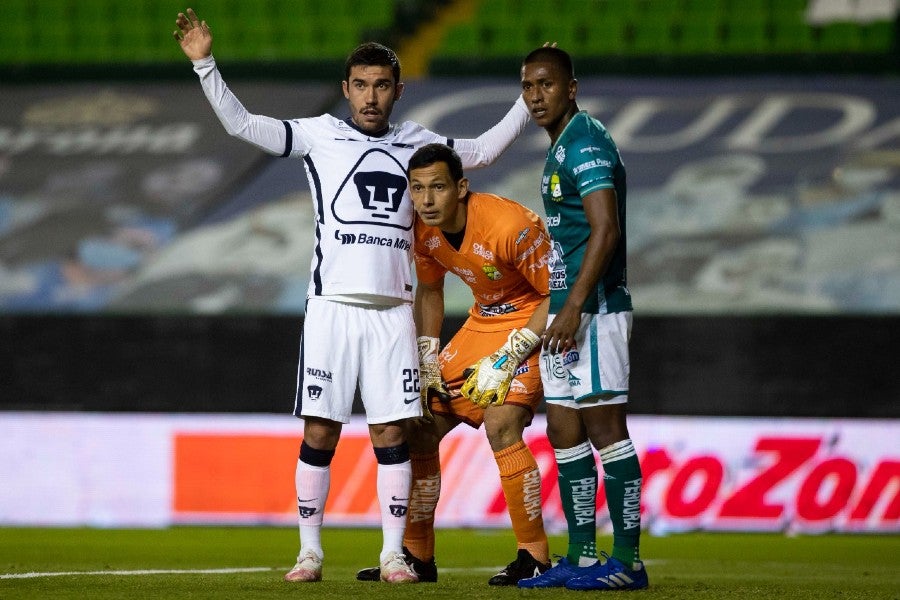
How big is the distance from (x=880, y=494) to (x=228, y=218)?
20.6ft

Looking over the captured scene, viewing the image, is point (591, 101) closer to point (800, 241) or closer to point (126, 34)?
point (800, 241)

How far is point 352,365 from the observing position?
5.07 metres

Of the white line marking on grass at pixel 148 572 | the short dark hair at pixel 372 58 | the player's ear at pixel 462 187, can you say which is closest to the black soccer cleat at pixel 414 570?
the white line marking on grass at pixel 148 572

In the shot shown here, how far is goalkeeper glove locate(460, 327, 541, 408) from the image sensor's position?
5.17 m

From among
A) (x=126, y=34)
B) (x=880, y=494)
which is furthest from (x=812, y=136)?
(x=126, y=34)

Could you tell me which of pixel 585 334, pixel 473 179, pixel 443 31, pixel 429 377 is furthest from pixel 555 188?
pixel 443 31

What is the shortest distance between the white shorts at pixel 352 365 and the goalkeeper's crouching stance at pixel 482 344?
0.30 metres

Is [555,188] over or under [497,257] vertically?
over

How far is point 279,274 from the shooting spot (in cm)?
1149

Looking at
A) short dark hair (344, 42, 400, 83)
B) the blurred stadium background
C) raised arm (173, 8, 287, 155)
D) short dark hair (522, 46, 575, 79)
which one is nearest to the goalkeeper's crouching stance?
short dark hair (344, 42, 400, 83)

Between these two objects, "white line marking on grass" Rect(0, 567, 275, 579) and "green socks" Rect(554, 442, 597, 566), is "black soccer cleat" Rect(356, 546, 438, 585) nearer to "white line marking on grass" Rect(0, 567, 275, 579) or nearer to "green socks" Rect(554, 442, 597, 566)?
"green socks" Rect(554, 442, 597, 566)

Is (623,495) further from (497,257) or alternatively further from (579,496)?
(497,257)

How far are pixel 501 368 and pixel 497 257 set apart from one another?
446mm

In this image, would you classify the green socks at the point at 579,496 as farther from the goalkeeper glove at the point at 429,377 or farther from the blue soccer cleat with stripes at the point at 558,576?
the goalkeeper glove at the point at 429,377
